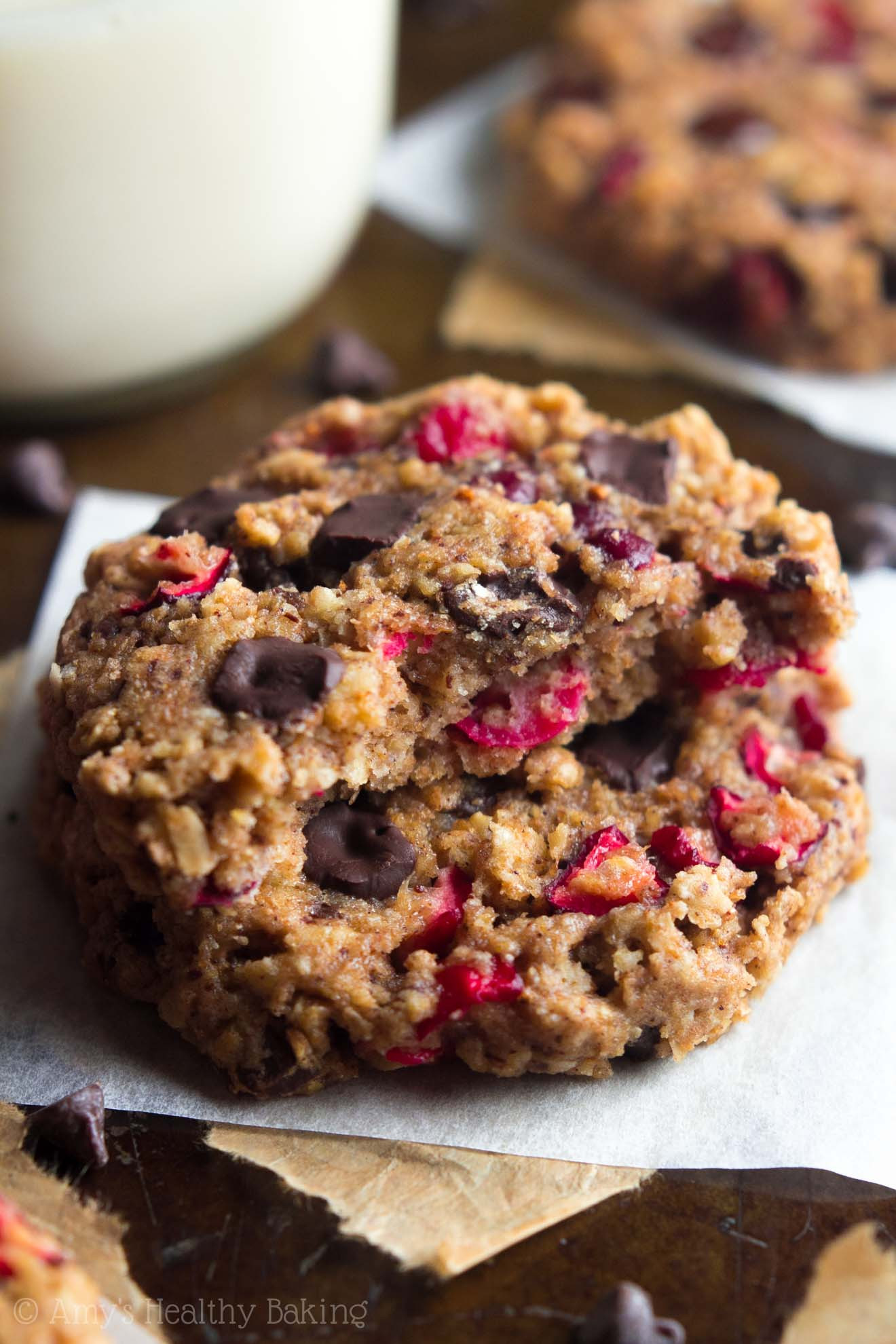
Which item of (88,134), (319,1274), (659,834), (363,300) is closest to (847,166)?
(363,300)

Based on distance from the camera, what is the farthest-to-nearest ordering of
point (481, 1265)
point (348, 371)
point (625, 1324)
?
point (348, 371)
point (481, 1265)
point (625, 1324)

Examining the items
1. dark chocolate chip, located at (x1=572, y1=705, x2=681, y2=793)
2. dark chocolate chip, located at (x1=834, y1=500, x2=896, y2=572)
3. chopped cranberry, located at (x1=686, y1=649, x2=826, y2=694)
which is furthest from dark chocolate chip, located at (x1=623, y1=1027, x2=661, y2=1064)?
dark chocolate chip, located at (x1=834, y1=500, x2=896, y2=572)

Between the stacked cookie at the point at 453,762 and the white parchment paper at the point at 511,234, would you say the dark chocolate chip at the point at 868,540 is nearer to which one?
the white parchment paper at the point at 511,234

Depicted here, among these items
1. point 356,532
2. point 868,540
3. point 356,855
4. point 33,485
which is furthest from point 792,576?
point 33,485

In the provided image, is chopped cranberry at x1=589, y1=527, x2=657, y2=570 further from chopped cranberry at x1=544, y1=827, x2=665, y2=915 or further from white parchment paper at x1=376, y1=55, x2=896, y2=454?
white parchment paper at x1=376, y1=55, x2=896, y2=454

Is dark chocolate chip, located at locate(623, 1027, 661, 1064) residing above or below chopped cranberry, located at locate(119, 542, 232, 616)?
below

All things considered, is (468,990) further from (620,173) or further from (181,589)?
(620,173)

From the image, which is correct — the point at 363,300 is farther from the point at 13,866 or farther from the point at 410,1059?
the point at 410,1059
